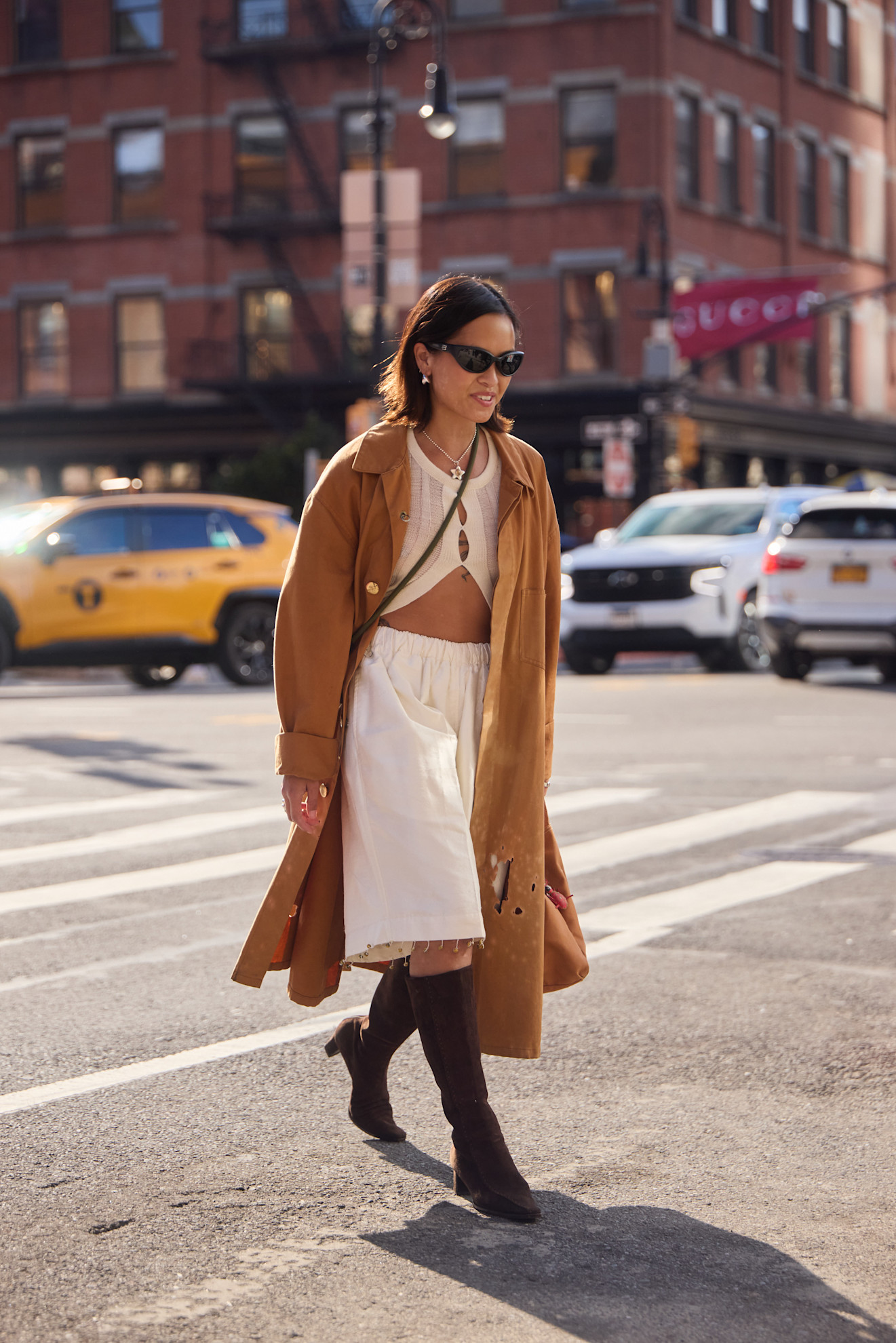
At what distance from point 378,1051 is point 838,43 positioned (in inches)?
1598

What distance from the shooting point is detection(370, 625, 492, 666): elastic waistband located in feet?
12.4

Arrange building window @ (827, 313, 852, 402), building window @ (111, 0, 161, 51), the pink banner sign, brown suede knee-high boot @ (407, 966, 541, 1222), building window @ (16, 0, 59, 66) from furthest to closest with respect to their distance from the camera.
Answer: building window @ (827, 313, 852, 402) → building window @ (16, 0, 59, 66) → building window @ (111, 0, 161, 51) → the pink banner sign → brown suede knee-high boot @ (407, 966, 541, 1222)

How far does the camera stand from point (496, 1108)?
4.39 meters

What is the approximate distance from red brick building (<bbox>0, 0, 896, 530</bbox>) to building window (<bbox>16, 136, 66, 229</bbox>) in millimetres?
51

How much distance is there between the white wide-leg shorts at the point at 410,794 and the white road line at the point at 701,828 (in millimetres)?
3788

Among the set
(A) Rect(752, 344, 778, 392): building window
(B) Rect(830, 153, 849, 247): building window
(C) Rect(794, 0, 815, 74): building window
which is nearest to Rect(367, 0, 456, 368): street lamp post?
(A) Rect(752, 344, 778, 392): building window

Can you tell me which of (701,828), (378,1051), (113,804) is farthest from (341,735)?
(113,804)

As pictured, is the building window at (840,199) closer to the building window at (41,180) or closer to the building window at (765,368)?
the building window at (765,368)

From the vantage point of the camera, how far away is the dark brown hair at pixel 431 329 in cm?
382

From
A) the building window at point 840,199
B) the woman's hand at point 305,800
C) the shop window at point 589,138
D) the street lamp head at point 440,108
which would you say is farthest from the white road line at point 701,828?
the building window at point 840,199

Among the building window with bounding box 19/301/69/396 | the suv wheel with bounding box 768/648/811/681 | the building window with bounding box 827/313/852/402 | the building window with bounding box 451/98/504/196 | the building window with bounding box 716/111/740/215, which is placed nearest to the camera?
the suv wheel with bounding box 768/648/811/681

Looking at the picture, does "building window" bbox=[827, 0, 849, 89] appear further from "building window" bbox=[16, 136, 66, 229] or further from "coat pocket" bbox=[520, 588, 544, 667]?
"coat pocket" bbox=[520, 588, 544, 667]

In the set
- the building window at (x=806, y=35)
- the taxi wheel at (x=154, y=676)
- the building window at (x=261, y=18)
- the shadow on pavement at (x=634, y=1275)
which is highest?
the building window at (x=806, y=35)

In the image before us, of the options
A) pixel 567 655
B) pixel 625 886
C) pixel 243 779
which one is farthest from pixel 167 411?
pixel 625 886
